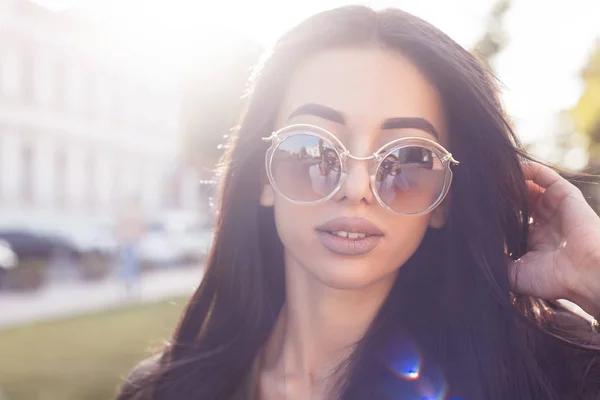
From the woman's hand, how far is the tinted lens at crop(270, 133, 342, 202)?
2.30 ft

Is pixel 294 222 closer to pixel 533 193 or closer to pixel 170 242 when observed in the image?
pixel 533 193

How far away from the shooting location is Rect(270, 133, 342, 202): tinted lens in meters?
2.03

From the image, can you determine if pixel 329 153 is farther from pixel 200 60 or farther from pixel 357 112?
pixel 200 60

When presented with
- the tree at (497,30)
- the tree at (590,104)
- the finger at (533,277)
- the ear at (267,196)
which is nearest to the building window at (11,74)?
the tree at (497,30)

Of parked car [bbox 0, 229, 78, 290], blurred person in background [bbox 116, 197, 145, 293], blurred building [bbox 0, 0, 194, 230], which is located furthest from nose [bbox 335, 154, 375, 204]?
blurred building [bbox 0, 0, 194, 230]

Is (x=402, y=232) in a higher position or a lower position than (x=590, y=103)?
lower

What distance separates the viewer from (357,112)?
204 centimetres

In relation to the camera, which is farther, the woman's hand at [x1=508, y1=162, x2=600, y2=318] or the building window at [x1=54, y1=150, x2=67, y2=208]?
the building window at [x1=54, y1=150, x2=67, y2=208]

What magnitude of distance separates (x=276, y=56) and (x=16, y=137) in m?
28.1

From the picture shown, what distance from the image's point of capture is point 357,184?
1982 mm

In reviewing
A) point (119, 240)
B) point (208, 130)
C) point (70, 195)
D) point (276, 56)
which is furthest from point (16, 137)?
point (276, 56)

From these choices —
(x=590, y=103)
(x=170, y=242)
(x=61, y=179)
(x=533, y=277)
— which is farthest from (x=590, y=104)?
(x=61, y=179)

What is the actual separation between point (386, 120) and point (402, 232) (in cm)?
37

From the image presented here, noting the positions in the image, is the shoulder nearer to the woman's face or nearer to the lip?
the woman's face
